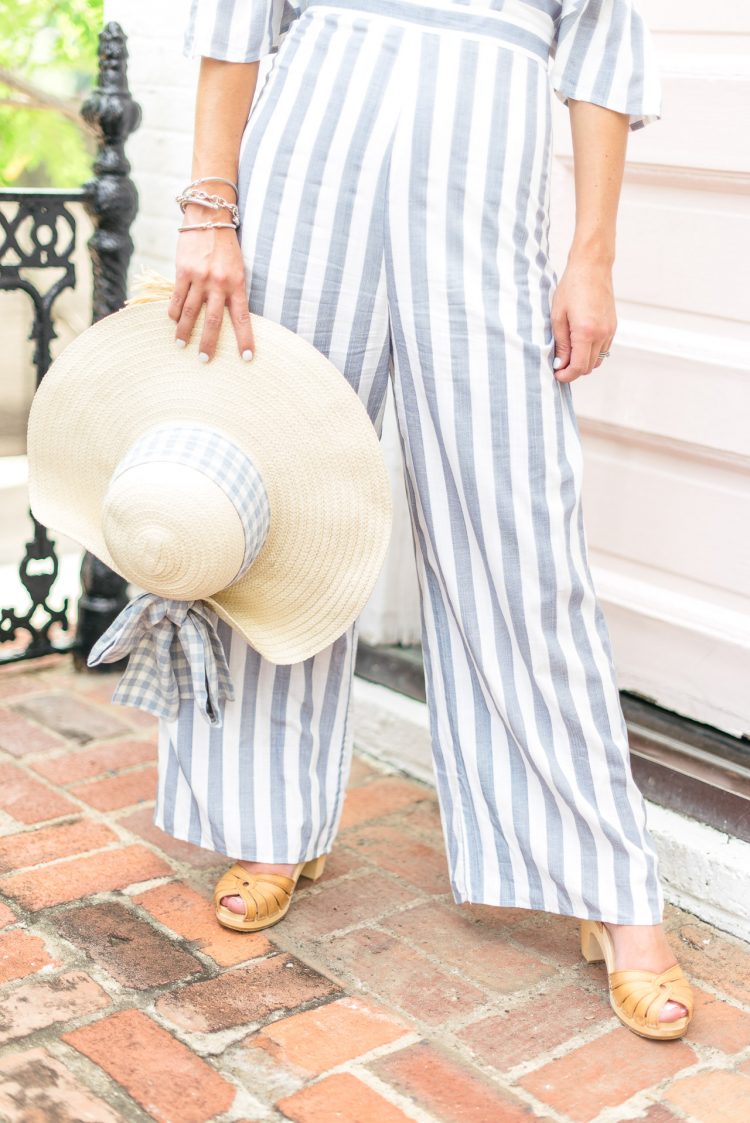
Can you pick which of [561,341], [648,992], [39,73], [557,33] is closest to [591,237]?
[561,341]

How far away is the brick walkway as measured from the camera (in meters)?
1.59

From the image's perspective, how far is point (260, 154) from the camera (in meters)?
1.73

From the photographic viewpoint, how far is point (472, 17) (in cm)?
164

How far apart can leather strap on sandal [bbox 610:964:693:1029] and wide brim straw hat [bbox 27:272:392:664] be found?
62 cm

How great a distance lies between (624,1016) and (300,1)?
1458mm

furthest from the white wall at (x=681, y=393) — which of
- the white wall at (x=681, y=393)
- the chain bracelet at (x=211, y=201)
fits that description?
the chain bracelet at (x=211, y=201)

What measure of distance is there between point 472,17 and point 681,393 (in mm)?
816

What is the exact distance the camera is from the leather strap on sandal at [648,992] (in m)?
1.75

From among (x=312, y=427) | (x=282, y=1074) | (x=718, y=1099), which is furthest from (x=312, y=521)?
(x=718, y=1099)

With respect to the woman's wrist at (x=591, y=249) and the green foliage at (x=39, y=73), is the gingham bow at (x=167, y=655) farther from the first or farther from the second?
the green foliage at (x=39, y=73)

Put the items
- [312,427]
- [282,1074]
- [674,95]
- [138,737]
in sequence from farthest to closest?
[138,737] → [674,95] → [312,427] → [282,1074]

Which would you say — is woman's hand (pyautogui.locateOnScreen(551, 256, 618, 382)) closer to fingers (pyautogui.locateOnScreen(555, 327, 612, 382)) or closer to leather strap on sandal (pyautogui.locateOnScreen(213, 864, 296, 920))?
fingers (pyautogui.locateOnScreen(555, 327, 612, 382))

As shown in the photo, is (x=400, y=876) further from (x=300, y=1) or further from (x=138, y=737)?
(x=300, y=1)

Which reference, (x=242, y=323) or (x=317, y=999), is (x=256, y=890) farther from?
(x=242, y=323)
